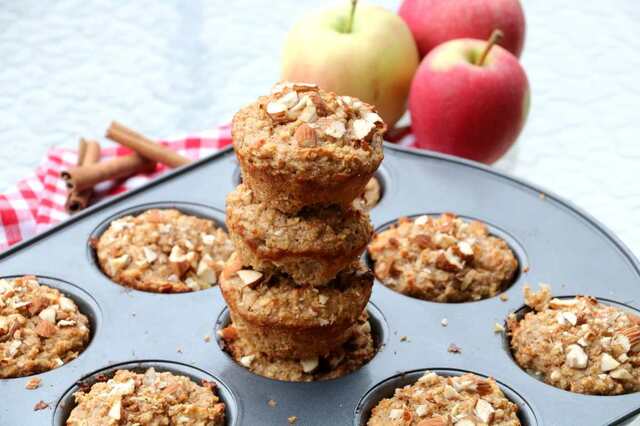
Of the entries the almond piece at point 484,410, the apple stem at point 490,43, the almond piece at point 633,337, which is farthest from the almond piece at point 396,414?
the apple stem at point 490,43

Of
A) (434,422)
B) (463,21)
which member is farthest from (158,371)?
(463,21)

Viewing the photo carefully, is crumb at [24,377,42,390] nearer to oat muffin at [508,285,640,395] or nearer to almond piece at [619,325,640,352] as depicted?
oat muffin at [508,285,640,395]

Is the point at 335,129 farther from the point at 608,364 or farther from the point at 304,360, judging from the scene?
the point at 608,364

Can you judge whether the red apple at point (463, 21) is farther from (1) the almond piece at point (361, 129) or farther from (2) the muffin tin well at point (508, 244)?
(1) the almond piece at point (361, 129)

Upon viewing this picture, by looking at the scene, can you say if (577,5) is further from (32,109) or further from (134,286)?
(134,286)

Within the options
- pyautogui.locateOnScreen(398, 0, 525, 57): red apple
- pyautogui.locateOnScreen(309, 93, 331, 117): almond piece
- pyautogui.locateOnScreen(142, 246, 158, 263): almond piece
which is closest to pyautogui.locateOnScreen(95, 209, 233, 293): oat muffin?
pyautogui.locateOnScreen(142, 246, 158, 263): almond piece

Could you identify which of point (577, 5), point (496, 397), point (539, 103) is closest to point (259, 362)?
point (496, 397)

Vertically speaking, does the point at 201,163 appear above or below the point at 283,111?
below
